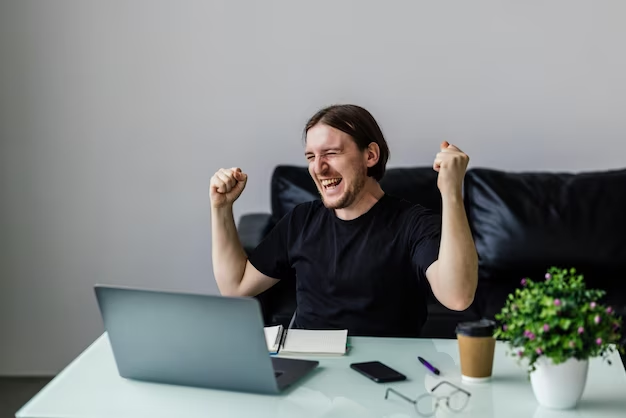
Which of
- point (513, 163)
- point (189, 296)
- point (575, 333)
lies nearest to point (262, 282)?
point (189, 296)

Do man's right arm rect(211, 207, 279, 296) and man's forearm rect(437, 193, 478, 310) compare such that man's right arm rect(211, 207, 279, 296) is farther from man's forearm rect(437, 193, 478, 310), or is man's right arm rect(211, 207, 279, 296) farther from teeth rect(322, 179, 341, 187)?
man's forearm rect(437, 193, 478, 310)

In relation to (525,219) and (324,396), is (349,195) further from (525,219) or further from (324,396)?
(525,219)

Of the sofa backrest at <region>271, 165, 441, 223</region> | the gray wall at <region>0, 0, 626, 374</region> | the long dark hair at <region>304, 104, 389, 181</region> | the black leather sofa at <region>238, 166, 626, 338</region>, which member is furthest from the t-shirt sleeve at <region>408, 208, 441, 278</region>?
the gray wall at <region>0, 0, 626, 374</region>

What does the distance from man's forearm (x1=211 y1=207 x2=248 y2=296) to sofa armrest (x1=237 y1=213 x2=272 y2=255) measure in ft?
2.27

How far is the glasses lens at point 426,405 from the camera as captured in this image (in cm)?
137

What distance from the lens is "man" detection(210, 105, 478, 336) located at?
6.56 ft

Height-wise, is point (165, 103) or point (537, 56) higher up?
point (537, 56)

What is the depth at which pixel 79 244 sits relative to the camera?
137 inches

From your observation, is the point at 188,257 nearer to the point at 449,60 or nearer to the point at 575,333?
the point at 449,60

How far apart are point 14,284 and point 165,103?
992mm

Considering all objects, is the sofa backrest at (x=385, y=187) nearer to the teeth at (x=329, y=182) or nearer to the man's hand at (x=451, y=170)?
the teeth at (x=329, y=182)

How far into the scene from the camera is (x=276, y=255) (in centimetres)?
215

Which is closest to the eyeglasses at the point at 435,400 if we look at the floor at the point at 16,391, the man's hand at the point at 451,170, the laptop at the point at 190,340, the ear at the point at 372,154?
the laptop at the point at 190,340

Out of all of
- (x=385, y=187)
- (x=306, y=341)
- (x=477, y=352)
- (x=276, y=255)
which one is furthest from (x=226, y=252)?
(x=385, y=187)
